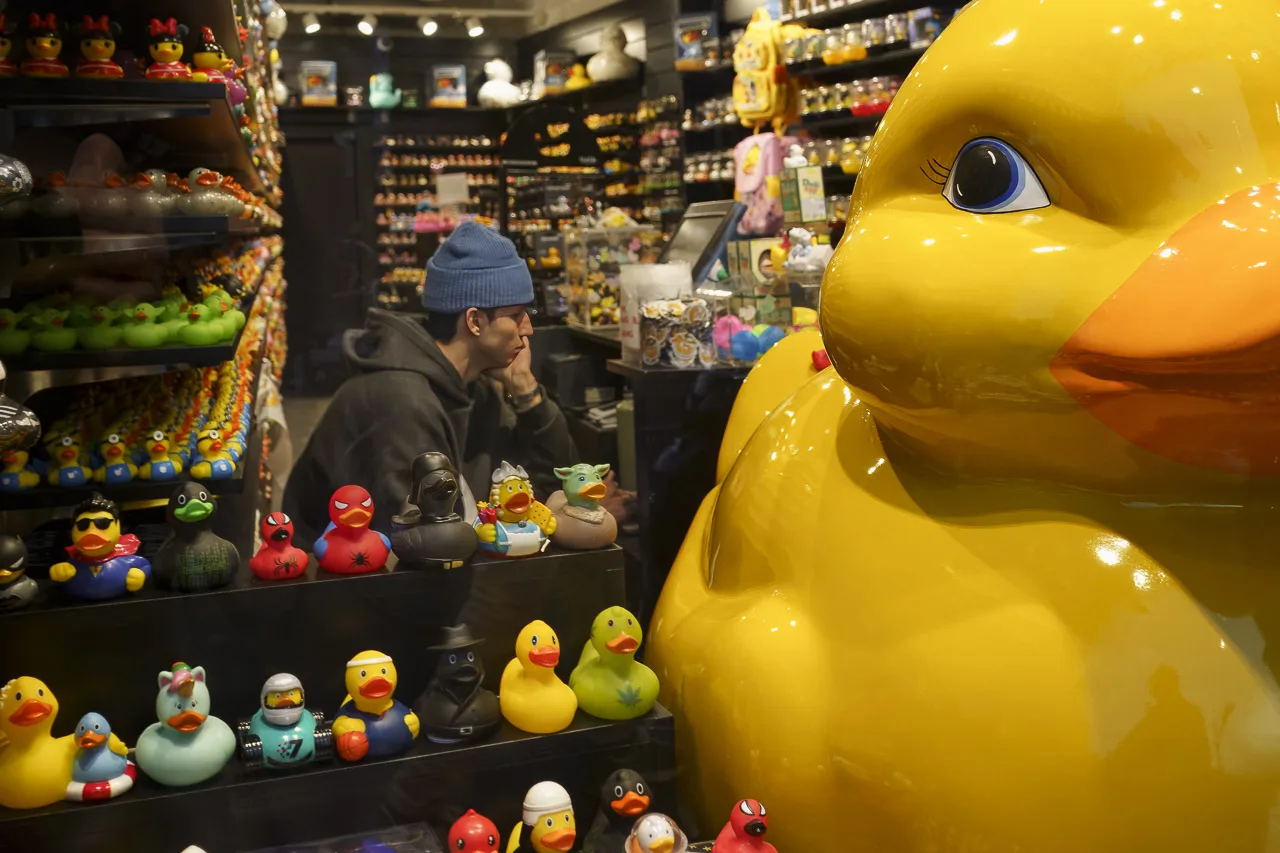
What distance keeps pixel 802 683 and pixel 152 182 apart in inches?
76.5

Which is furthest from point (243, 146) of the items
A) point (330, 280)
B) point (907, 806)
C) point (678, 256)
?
point (907, 806)

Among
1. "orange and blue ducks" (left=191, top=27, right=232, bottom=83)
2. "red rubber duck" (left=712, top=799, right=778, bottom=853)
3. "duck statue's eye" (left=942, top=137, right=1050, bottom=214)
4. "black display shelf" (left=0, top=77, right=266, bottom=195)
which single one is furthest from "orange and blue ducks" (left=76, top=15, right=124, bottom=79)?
"red rubber duck" (left=712, top=799, right=778, bottom=853)

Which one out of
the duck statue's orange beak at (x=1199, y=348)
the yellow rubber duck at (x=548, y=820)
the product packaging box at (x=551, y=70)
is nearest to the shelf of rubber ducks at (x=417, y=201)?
the yellow rubber duck at (x=548, y=820)

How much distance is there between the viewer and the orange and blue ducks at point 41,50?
7.84 feet

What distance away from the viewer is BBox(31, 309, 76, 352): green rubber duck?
8.34 feet

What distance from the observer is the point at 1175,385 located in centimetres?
150

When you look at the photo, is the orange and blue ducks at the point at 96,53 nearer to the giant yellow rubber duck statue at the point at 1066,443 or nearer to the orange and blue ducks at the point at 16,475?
the orange and blue ducks at the point at 16,475

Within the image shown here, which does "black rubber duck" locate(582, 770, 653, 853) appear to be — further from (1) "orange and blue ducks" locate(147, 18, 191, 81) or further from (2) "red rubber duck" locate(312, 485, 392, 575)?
(1) "orange and blue ducks" locate(147, 18, 191, 81)

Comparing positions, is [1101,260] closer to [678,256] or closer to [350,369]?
[350,369]

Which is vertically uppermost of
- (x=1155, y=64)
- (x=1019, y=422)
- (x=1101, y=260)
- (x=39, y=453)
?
(x=1155, y=64)

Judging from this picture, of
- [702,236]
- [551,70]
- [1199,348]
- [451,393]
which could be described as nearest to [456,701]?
[451,393]

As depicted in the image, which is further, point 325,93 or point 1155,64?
point 325,93

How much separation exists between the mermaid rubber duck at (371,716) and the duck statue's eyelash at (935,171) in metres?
1.10

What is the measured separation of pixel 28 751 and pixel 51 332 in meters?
1.10
